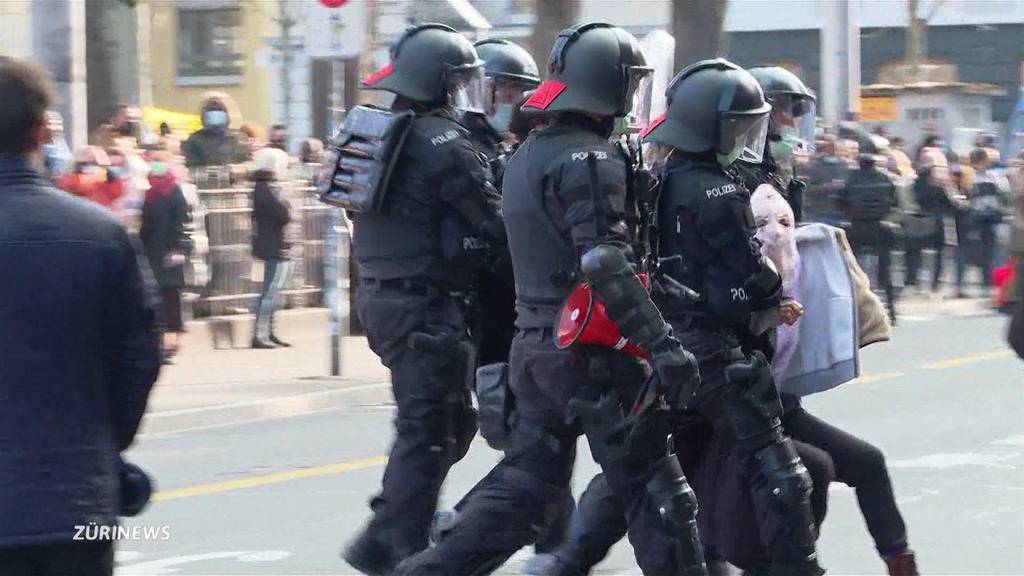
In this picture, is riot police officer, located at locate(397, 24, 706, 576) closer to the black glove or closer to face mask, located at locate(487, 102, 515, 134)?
the black glove

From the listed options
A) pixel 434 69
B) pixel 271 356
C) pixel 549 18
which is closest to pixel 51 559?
pixel 434 69

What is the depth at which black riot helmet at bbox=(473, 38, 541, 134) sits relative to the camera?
721cm

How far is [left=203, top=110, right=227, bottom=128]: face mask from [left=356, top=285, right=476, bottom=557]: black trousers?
36.8 ft

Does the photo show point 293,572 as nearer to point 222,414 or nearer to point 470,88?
point 470,88

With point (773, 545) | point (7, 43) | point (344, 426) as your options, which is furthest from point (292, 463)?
point (7, 43)

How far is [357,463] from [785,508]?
465 centimetres

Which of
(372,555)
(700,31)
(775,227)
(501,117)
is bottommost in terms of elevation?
(372,555)

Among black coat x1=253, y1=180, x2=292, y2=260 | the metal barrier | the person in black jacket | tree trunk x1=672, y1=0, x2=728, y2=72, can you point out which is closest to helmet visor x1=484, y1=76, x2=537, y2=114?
the person in black jacket

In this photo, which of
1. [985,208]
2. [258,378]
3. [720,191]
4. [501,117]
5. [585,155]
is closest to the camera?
[585,155]

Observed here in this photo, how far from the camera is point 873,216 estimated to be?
1930 centimetres

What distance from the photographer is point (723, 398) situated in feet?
19.7

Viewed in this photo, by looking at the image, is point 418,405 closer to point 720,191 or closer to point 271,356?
point 720,191

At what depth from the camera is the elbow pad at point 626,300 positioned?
539 cm

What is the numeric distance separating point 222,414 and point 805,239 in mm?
6619
